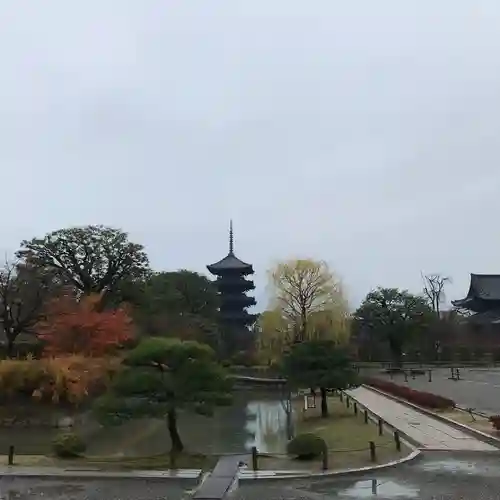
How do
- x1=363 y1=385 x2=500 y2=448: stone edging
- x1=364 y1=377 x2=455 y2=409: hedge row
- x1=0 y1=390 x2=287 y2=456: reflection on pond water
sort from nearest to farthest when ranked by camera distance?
1. x1=363 y1=385 x2=500 y2=448: stone edging
2. x1=0 y1=390 x2=287 y2=456: reflection on pond water
3. x1=364 y1=377 x2=455 y2=409: hedge row

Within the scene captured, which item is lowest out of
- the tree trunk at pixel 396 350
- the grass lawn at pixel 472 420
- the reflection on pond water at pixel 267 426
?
the reflection on pond water at pixel 267 426

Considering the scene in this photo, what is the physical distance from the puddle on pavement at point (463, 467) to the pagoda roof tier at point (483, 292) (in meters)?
53.3

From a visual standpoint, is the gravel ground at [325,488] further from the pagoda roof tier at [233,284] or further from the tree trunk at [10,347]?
the pagoda roof tier at [233,284]

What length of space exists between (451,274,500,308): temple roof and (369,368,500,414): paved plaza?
15.7 m

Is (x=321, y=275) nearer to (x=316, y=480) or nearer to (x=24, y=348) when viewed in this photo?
(x=24, y=348)

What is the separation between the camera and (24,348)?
41.0 metres

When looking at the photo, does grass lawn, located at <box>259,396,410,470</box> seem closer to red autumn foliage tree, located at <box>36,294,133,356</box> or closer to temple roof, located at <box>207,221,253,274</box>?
red autumn foliage tree, located at <box>36,294,133,356</box>

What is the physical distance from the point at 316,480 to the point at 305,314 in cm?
3017

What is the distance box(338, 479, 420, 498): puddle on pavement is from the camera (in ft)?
40.4

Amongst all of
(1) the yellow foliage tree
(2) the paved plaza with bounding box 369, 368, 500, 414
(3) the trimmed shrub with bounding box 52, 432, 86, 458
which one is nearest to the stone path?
(2) the paved plaza with bounding box 369, 368, 500, 414

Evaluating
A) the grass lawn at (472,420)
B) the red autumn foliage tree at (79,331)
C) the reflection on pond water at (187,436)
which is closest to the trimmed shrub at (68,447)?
the reflection on pond water at (187,436)

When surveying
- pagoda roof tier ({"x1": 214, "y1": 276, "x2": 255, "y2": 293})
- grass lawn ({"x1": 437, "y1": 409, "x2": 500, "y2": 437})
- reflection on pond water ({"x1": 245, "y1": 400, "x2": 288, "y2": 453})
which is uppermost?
pagoda roof tier ({"x1": 214, "y1": 276, "x2": 255, "y2": 293})

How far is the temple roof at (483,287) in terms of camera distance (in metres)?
65.6

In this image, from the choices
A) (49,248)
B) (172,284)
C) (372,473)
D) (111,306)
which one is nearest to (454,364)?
(172,284)
